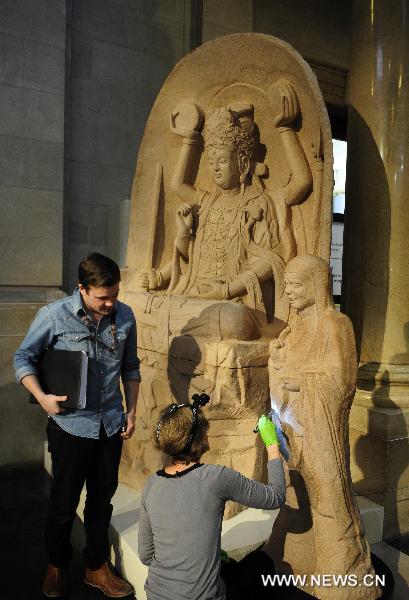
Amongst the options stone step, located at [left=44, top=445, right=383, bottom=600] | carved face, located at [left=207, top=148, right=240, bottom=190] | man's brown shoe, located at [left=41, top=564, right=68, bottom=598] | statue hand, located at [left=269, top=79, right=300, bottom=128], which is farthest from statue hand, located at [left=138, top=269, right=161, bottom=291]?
man's brown shoe, located at [left=41, top=564, right=68, bottom=598]

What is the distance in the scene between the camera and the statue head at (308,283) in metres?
2.21

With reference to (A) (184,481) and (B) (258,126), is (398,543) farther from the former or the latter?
(B) (258,126)

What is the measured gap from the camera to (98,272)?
1.99 meters

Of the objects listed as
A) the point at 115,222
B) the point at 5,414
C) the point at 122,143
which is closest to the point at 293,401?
the point at 5,414

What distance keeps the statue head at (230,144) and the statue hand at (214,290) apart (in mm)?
720

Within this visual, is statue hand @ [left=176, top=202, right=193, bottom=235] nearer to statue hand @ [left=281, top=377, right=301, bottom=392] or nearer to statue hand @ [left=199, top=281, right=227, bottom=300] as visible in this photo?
statue hand @ [left=199, top=281, right=227, bottom=300]

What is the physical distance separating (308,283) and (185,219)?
70.5 inches

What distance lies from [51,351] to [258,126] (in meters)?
2.33

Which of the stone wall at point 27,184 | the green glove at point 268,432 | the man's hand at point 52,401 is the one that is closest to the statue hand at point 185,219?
the stone wall at point 27,184

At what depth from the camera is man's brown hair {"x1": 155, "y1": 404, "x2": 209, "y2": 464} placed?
1590 mm

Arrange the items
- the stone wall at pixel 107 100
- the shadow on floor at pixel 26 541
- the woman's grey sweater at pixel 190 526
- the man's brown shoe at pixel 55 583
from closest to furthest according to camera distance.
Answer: the woman's grey sweater at pixel 190 526 < the man's brown shoe at pixel 55 583 < the shadow on floor at pixel 26 541 < the stone wall at pixel 107 100

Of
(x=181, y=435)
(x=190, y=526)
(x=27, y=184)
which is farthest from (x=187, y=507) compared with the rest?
(x=27, y=184)

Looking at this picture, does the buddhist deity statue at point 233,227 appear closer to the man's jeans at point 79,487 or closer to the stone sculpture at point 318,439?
the stone sculpture at point 318,439

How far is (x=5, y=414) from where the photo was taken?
165 inches
